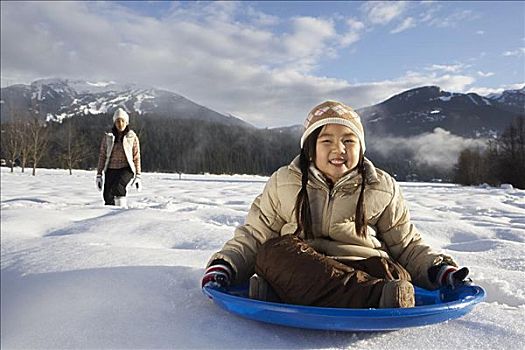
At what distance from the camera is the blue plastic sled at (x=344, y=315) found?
Answer: 3.91ft

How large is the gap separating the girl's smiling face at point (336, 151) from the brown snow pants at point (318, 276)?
443mm

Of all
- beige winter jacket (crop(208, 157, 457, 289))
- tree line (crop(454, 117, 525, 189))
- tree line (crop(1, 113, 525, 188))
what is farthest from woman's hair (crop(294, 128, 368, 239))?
tree line (crop(1, 113, 525, 188))

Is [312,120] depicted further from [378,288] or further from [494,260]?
[494,260]

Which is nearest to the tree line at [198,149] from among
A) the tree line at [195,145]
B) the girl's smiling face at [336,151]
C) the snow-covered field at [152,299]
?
the tree line at [195,145]

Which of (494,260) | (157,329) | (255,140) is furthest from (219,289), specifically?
(255,140)

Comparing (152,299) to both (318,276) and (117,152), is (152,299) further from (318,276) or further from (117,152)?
(117,152)

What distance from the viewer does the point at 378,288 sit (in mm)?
1321

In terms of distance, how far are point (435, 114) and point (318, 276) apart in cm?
11508

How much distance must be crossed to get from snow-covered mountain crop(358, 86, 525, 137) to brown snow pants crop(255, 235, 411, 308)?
81943 millimetres

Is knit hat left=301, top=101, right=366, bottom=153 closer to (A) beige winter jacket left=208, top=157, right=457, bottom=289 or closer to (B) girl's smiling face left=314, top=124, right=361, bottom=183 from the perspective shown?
(B) girl's smiling face left=314, top=124, right=361, bottom=183

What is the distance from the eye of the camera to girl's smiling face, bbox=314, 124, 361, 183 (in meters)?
1.87

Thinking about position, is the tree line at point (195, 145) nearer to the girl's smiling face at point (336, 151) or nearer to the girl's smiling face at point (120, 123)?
the girl's smiling face at point (120, 123)

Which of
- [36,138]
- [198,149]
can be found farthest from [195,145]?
[36,138]

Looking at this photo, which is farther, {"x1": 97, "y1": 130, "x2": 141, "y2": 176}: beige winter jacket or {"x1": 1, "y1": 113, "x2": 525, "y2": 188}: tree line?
{"x1": 1, "y1": 113, "x2": 525, "y2": 188}: tree line
